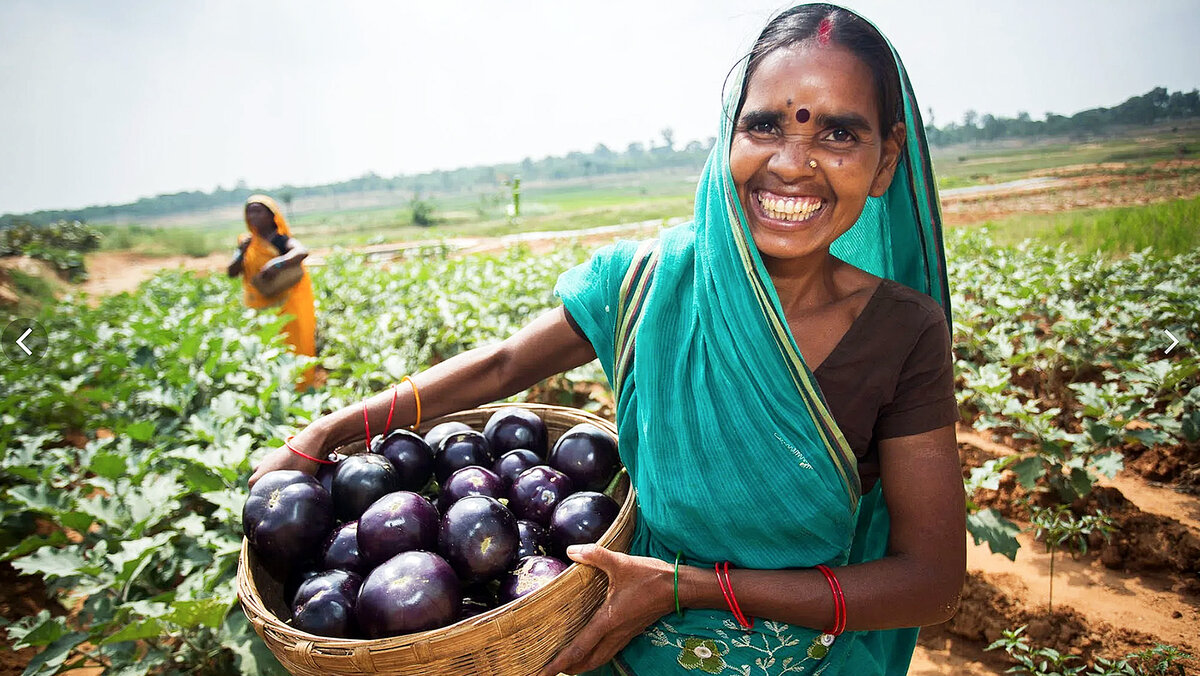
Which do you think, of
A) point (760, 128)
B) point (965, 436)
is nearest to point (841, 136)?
point (760, 128)

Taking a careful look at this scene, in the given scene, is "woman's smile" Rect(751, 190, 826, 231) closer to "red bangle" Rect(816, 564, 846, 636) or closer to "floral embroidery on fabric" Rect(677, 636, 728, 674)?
"red bangle" Rect(816, 564, 846, 636)

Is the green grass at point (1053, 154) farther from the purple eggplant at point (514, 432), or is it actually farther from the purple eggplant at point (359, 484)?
the purple eggplant at point (359, 484)

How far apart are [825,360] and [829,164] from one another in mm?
380

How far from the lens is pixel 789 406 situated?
1285 mm

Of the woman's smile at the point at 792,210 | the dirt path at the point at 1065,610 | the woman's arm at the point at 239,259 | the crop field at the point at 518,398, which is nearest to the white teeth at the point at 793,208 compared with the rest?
the woman's smile at the point at 792,210

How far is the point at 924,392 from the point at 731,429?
367 millimetres

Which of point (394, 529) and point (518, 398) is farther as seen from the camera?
point (518, 398)

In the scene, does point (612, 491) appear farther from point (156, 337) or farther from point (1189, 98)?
point (1189, 98)

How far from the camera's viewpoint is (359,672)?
3.72ft

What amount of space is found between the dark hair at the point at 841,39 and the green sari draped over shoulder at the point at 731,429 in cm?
3

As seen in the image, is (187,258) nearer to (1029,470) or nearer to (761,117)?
(1029,470)

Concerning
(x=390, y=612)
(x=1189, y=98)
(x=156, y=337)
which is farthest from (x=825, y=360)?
(x=1189, y=98)

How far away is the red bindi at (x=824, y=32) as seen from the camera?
1248 millimetres

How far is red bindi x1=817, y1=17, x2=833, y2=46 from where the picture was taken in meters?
1.25
